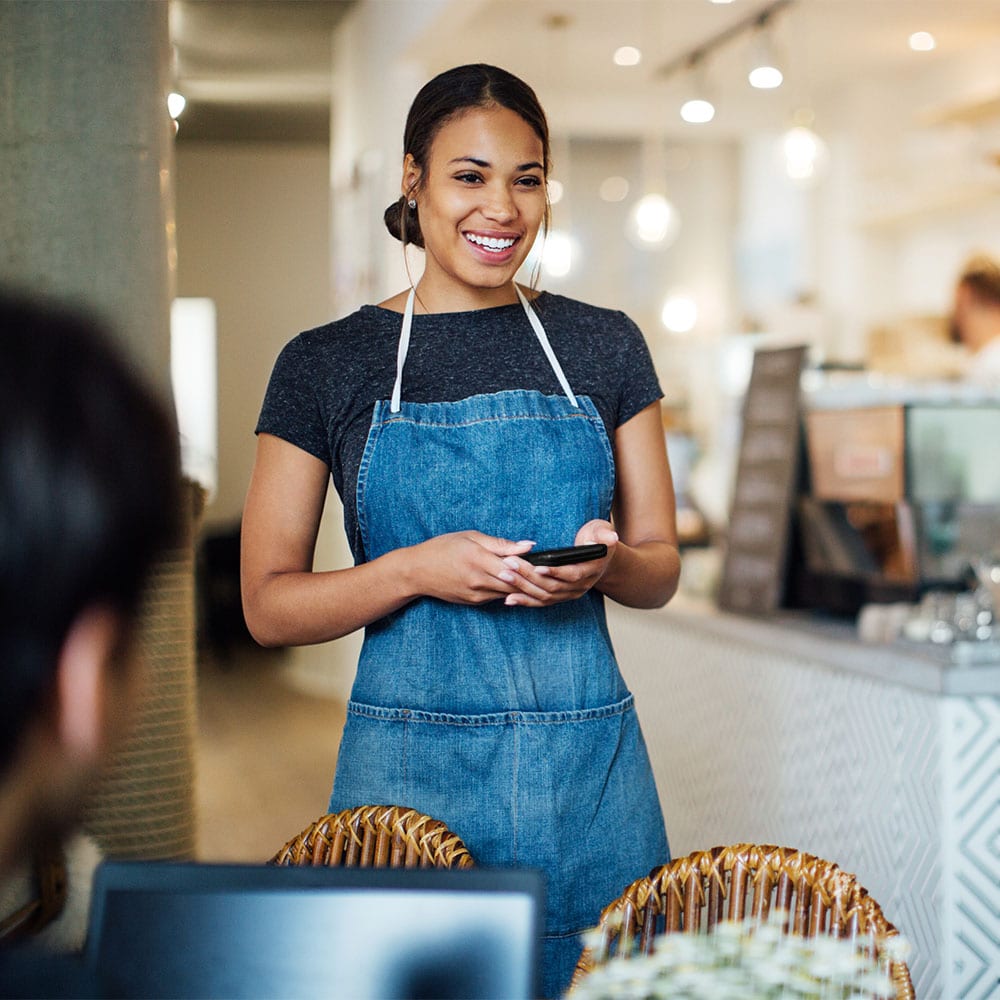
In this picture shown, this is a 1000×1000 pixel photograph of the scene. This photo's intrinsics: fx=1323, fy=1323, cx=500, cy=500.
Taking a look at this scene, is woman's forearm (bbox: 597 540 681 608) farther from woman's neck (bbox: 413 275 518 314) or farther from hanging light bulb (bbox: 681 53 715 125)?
hanging light bulb (bbox: 681 53 715 125)

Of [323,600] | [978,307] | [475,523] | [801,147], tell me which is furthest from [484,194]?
[801,147]

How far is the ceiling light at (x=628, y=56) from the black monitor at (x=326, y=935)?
641 centimetres

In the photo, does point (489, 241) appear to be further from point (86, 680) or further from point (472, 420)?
point (86, 680)

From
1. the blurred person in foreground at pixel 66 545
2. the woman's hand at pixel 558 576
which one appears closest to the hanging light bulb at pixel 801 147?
the woman's hand at pixel 558 576

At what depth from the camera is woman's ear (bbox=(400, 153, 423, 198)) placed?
152 cm

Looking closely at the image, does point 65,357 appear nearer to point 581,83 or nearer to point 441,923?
point 441,923

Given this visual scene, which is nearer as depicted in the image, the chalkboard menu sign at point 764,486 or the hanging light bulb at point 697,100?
the chalkboard menu sign at point 764,486

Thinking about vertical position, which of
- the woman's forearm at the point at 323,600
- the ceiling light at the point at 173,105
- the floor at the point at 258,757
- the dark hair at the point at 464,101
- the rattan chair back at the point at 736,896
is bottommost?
the floor at the point at 258,757

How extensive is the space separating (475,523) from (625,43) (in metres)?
5.66

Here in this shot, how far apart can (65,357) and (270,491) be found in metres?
0.94

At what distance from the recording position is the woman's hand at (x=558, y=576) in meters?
1.27

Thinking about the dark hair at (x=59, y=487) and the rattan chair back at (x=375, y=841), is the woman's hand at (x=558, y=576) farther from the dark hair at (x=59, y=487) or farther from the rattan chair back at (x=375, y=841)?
the dark hair at (x=59, y=487)

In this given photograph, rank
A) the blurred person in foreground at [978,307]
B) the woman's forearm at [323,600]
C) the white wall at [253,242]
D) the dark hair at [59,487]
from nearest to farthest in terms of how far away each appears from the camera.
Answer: the dark hair at [59,487] → the woman's forearm at [323,600] → the blurred person in foreground at [978,307] → the white wall at [253,242]

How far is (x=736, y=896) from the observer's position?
117 centimetres
